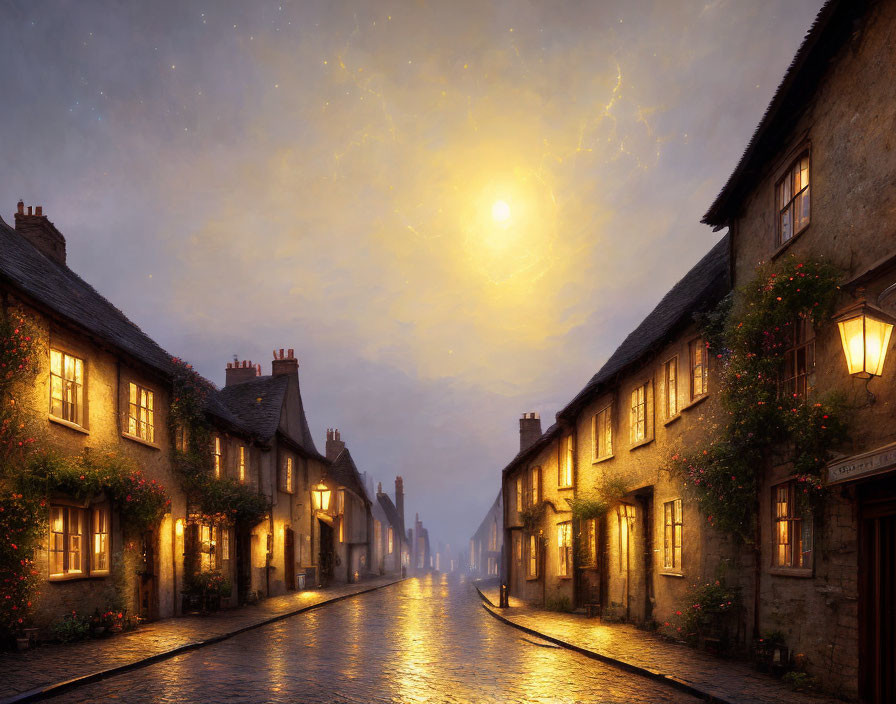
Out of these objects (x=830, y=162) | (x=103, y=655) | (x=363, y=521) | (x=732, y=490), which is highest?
(x=830, y=162)

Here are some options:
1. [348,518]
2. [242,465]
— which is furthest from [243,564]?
[348,518]

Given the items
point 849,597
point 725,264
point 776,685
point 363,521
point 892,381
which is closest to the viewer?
point 892,381

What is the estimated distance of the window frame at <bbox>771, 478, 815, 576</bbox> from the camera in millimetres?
10430

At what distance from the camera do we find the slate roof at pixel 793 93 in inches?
372

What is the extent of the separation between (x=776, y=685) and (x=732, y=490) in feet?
10.3

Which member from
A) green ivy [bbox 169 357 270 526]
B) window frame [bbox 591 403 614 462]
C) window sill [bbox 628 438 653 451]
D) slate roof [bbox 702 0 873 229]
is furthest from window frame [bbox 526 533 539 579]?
slate roof [bbox 702 0 873 229]

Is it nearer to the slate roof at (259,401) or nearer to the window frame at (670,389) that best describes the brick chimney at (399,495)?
the slate roof at (259,401)

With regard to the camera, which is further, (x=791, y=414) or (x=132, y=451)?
(x=132, y=451)

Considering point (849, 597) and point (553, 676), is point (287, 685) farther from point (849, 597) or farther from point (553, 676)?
point (849, 597)

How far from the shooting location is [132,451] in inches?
695

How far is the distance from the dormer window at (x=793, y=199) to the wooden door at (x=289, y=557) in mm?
24999

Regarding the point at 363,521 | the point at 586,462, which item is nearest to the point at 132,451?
the point at 586,462

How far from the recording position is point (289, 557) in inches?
1275

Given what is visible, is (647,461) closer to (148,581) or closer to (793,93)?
(793,93)
